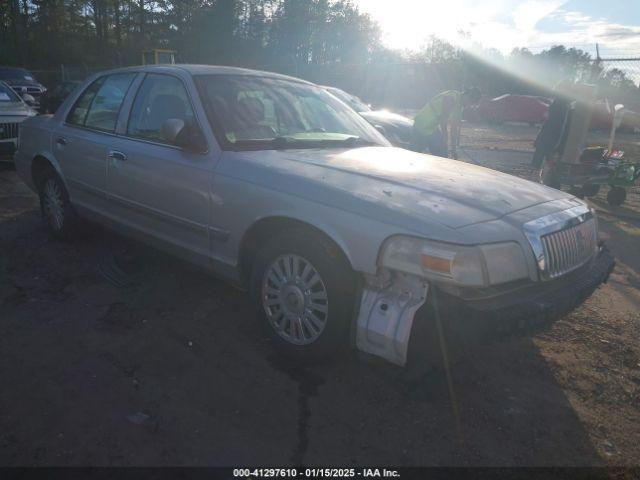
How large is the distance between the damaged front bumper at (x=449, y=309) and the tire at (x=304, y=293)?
15 centimetres

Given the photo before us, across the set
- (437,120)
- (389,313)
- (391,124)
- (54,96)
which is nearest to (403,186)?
(389,313)

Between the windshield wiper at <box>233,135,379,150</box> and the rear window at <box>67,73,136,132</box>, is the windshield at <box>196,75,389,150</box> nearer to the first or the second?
the windshield wiper at <box>233,135,379,150</box>

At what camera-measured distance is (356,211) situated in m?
2.77

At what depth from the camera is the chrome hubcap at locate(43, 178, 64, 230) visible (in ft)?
16.5

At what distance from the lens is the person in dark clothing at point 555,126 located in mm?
8211

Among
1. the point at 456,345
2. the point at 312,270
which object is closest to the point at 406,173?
the point at 312,270

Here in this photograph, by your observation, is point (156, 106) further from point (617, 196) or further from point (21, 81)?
point (21, 81)

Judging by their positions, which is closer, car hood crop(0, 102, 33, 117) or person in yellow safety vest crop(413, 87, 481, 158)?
person in yellow safety vest crop(413, 87, 481, 158)

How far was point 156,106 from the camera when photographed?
402cm

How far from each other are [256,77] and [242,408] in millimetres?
2584

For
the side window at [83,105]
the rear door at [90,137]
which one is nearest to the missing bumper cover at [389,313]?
the rear door at [90,137]

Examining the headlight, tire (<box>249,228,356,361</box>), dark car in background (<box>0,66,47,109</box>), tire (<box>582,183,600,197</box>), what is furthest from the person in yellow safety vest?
dark car in background (<box>0,66,47,109</box>)

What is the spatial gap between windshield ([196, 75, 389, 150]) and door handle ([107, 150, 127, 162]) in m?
0.85

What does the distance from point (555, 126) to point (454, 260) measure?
684cm
